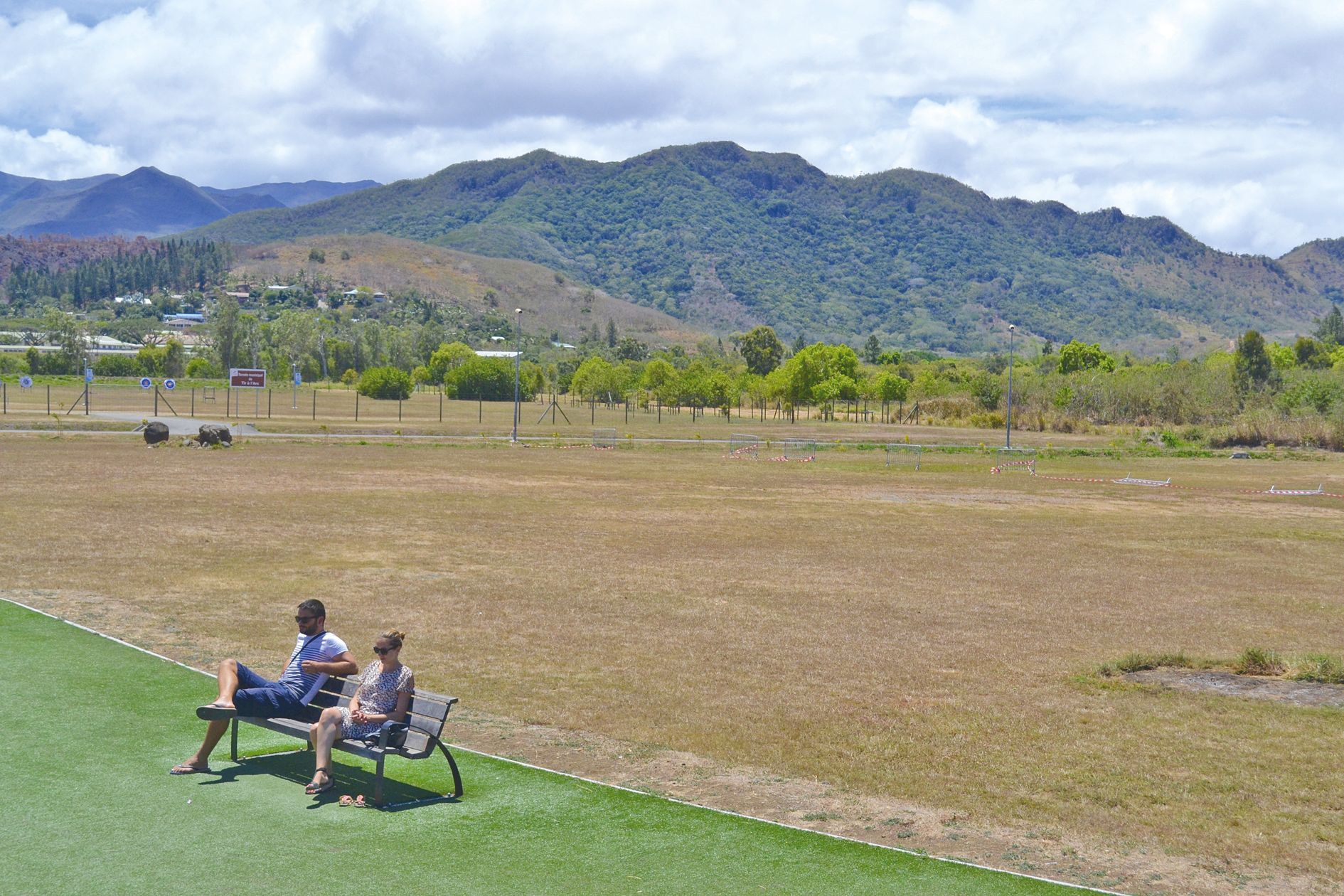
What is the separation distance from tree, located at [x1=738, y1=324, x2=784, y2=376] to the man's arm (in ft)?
500

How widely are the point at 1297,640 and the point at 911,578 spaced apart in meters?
6.40

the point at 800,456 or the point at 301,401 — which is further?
the point at 301,401

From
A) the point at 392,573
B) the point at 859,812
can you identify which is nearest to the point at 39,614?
the point at 392,573

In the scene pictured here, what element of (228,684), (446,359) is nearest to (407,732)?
(228,684)

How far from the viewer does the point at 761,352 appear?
536 feet

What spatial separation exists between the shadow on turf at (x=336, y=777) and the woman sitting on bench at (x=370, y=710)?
12cm

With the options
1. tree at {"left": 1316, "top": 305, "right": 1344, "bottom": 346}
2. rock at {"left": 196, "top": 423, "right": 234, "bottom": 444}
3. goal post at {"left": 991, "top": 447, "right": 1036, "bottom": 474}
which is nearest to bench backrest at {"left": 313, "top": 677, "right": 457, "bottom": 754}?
rock at {"left": 196, "top": 423, "right": 234, "bottom": 444}

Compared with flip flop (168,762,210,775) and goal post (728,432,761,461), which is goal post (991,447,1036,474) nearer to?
goal post (728,432,761,461)

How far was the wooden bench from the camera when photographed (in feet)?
30.1

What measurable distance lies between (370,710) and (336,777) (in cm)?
75

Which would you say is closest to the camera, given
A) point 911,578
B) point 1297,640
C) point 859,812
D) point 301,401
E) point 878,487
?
point 859,812

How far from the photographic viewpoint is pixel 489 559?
22219 millimetres

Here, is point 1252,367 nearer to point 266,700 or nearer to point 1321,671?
point 1321,671

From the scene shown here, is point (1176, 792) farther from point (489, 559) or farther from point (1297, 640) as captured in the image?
point (489, 559)
